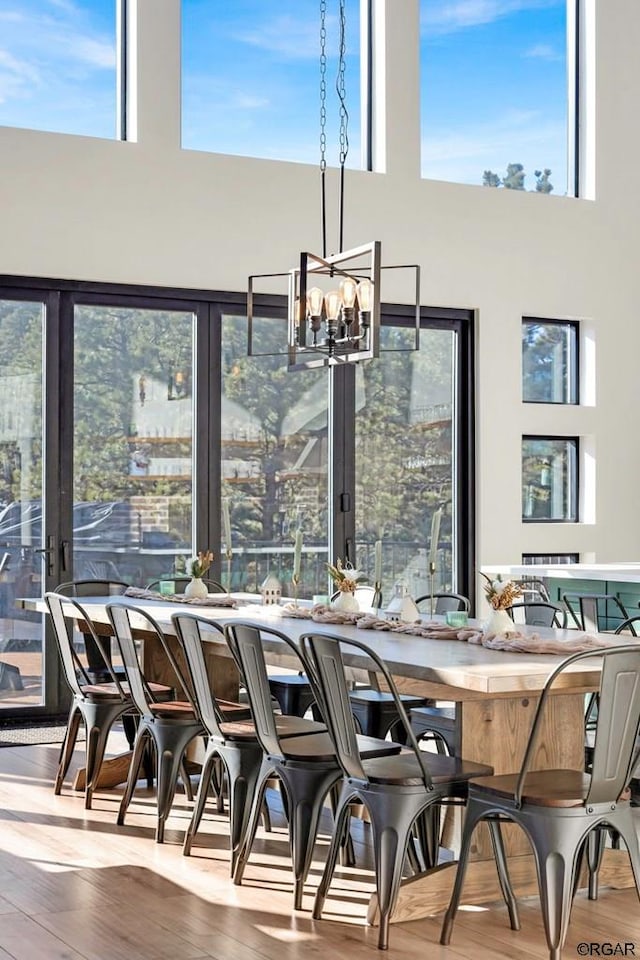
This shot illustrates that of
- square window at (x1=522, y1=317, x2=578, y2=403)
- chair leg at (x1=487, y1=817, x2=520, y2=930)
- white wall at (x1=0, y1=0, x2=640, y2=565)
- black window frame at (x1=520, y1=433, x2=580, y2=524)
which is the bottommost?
chair leg at (x1=487, y1=817, x2=520, y2=930)

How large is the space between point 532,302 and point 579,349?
0.56 m

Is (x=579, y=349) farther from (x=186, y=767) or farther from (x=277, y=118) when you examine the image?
(x=186, y=767)

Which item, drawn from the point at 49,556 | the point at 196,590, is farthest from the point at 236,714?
the point at 49,556

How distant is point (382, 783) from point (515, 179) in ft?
19.5

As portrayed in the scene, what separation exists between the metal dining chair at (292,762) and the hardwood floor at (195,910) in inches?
6.0

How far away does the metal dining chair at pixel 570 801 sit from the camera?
3.22m

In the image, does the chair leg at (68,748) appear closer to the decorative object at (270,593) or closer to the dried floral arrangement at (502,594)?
the decorative object at (270,593)

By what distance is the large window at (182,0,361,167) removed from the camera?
24.9 feet

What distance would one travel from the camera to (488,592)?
427 cm

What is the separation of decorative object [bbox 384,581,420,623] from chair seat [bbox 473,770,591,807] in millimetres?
1194

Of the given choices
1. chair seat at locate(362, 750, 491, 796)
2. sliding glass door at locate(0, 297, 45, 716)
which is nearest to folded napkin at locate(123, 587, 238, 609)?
sliding glass door at locate(0, 297, 45, 716)

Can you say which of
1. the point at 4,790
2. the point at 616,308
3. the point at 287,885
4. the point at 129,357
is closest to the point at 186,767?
the point at 4,790

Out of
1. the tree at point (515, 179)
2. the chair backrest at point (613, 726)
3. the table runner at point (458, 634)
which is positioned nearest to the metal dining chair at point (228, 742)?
the table runner at point (458, 634)

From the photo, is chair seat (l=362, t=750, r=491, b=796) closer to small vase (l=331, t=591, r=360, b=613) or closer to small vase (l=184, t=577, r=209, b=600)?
small vase (l=331, t=591, r=360, b=613)
